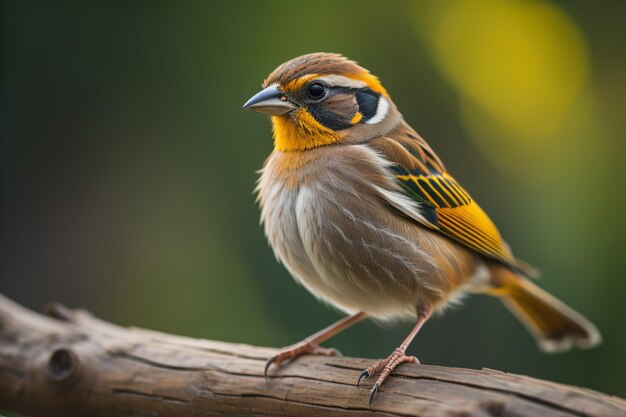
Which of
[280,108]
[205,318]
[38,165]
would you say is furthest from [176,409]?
[38,165]

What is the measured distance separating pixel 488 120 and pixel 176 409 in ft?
10.4

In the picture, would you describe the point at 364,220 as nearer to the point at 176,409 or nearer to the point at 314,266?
the point at 314,266

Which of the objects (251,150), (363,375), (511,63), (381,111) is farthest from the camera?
(251,150)

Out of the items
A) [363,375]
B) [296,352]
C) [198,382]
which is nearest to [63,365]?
[198,382]

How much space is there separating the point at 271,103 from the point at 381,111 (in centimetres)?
69

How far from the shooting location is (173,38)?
6094 mm

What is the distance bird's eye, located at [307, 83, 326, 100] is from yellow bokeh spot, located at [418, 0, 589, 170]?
1.99m

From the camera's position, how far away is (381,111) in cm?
431

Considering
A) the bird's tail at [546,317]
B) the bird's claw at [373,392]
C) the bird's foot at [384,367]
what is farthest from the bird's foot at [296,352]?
the bird's tail at [546,317]

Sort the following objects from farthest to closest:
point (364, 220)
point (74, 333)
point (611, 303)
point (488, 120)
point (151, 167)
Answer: point (151, 167)
point (488, 120)
point (611, 303)
point (74, 333)
point (364, 220)

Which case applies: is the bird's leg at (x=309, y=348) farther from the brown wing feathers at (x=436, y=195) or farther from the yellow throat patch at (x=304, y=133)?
the yellow throat patch at (x=304, y=133)

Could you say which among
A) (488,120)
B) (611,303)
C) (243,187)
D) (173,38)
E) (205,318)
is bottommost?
(205,318)

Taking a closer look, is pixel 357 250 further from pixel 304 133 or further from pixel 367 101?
pixel 367 101

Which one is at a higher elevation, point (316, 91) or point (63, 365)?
point (316, 91)
